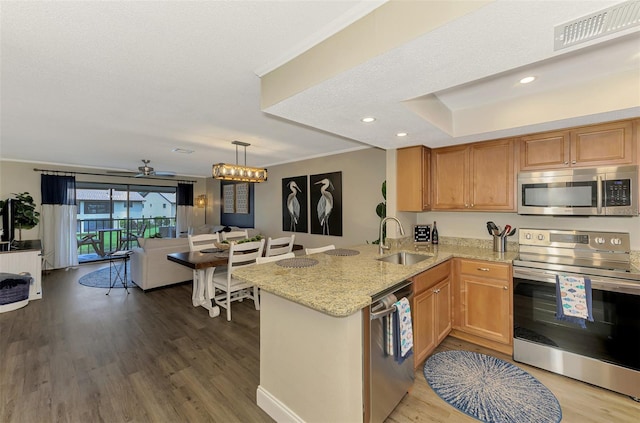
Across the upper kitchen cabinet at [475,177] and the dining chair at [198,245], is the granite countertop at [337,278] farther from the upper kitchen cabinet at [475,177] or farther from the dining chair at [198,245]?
the dining chair at [198,245]

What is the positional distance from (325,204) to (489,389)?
3614 millimetres

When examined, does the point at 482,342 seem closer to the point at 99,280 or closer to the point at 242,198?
the point at 242,198

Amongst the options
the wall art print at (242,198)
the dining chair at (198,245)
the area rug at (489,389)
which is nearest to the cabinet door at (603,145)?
the area rug at (489,389)

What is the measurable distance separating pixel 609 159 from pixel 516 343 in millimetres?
1830

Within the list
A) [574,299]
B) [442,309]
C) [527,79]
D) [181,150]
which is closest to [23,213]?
[181,150]

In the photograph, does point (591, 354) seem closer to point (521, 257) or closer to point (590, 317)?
point (590, 317)

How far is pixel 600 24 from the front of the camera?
114 centimetres

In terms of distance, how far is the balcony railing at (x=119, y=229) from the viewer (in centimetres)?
706

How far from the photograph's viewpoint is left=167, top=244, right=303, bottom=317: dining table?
346cm

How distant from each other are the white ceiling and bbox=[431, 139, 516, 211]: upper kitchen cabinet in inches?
9.9

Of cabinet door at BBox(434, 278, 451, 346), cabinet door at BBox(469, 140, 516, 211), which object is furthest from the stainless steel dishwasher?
cabinet door at BBox(469, 140, 516, 211)

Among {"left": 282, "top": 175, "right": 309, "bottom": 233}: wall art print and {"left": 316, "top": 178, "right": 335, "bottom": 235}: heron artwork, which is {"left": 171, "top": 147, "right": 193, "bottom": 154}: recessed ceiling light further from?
{"left": 316, "top": 178, "right": 335, "bottom": 235}: heron artwork

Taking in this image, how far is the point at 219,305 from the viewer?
12.6ft

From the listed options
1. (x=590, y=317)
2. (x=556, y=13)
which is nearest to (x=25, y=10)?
(x=556, y=13)
